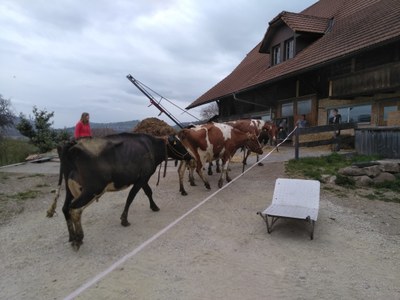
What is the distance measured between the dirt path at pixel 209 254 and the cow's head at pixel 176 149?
1121 mm

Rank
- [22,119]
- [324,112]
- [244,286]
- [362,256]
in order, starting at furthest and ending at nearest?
[22,119] → [324,112] → [362,256] → [244,286]

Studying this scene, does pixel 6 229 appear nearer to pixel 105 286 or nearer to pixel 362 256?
pixel 105 286

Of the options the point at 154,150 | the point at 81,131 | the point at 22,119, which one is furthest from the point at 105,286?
the point at 22,119

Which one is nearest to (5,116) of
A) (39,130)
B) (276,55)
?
(39,130)

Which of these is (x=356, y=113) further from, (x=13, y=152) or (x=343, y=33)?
(x=13, y=152)

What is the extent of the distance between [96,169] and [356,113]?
11.4 m

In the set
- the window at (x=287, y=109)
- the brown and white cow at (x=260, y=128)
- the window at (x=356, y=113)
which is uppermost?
the window at (x=287, y=109)

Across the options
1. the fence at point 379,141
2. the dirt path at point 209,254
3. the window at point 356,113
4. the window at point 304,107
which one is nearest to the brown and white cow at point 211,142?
the dirt path at point 209,254

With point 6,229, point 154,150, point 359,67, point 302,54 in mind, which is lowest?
point 6,229

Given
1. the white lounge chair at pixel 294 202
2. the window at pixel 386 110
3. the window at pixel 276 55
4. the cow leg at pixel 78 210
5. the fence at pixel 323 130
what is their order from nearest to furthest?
the cow leg at pixel 78 210 < the white lounge chair at pixel 294 202 < the fence at pixel 323 130 < the window at pixel 386 110 < the window at pixel 276 55

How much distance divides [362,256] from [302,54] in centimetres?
1260

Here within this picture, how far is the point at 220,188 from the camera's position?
8188 millimetres

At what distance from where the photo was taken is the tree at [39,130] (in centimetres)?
2169

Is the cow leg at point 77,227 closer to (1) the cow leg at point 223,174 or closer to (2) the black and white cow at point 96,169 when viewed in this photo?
(2) the black and white cow at point 96,169
